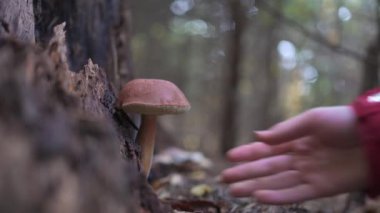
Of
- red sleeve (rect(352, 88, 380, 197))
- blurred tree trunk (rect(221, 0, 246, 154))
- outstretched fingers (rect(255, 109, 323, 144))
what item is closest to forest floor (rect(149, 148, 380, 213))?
red sleeve (rect(352, 88, 380, 197))

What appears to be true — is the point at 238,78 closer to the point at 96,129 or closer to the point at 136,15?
the point at 136,15

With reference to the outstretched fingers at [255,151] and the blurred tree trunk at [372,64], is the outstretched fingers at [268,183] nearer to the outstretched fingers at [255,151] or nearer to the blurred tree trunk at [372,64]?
the outstretched fingers at [255,151]

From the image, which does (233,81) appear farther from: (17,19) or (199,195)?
(17,19)

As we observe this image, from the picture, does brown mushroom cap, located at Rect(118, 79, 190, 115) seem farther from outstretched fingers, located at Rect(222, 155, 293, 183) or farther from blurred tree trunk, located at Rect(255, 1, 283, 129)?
blurred tree trunk, located at Rect(255, 1, 283, 129)

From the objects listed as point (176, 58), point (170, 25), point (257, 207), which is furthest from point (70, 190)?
point (176, 58)

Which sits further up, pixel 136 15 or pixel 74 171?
pixel 74 171
